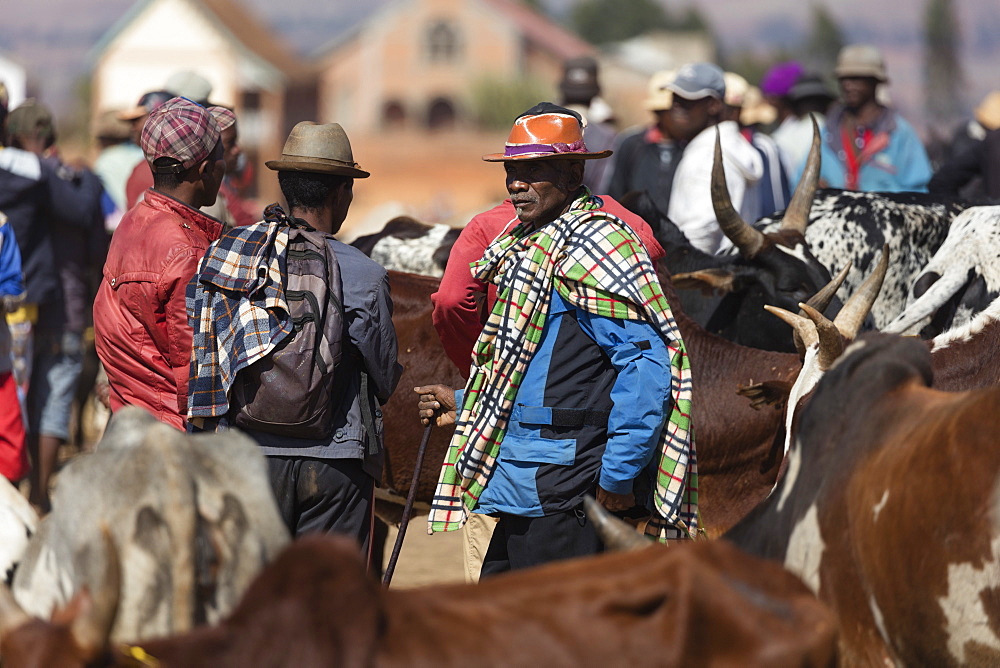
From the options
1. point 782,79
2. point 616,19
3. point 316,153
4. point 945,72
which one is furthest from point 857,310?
point 616,19

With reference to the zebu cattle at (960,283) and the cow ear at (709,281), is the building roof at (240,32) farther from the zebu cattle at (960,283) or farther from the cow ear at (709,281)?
the zebu cattle at (960,283)

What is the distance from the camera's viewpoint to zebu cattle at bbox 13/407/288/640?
2.21 metres

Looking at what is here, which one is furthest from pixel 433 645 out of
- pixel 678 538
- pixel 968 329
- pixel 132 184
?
pixel 132 184

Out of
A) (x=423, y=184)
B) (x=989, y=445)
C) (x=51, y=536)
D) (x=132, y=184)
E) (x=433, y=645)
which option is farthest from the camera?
(x=423, y=184)

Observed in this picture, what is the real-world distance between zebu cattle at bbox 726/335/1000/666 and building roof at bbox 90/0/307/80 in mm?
53360

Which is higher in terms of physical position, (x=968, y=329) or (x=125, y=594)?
(x=968, y=329)

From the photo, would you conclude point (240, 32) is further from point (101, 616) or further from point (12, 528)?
point (101, 616)

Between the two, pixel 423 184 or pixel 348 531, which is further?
pixel 423 184

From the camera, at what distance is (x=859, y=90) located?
796 centimetres

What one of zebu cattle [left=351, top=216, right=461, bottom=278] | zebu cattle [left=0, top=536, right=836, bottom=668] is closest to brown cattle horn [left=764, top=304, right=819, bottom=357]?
zebu cattle [left=0, top=536, right=836, bottom=668]

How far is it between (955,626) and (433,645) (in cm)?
121

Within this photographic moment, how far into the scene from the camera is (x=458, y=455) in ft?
12.1

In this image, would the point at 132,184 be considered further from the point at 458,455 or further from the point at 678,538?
the point at 678,538

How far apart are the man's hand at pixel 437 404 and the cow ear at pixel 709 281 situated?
1.99m
